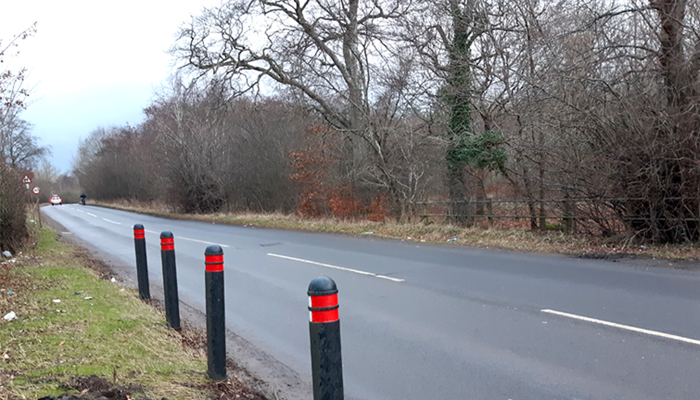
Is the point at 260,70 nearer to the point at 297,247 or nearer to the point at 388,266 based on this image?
the point at 297,247

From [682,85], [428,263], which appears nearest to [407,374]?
[428,263]

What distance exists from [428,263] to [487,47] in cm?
963

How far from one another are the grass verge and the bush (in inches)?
201

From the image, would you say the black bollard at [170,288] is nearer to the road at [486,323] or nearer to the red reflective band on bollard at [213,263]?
the road at [486,323]

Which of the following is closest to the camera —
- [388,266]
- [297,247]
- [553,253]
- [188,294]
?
[188,294]

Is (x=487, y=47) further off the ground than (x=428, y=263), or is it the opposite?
(x=487, y=47)

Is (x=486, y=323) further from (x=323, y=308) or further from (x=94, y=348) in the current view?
(x=94, y=348)

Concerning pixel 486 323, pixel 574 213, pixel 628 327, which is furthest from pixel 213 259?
pixel 574 213

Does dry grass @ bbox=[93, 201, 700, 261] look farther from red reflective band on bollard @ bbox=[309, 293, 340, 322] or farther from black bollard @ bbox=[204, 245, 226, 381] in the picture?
red reflective band on bollard @ bbox=[309, 293, 340, 322]

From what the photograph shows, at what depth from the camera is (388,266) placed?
10.9 m

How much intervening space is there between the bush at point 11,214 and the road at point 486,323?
5.07m

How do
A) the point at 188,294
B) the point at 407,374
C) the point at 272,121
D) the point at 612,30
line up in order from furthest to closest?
the point at 272,121
the point at 612,30
the point at 188,294
the point at 407,374

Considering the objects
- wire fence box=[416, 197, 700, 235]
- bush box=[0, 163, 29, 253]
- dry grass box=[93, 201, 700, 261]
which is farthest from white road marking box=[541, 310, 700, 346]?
bush box=[0, 163, 29, 253]

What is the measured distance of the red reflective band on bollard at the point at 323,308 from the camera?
3.17 m
